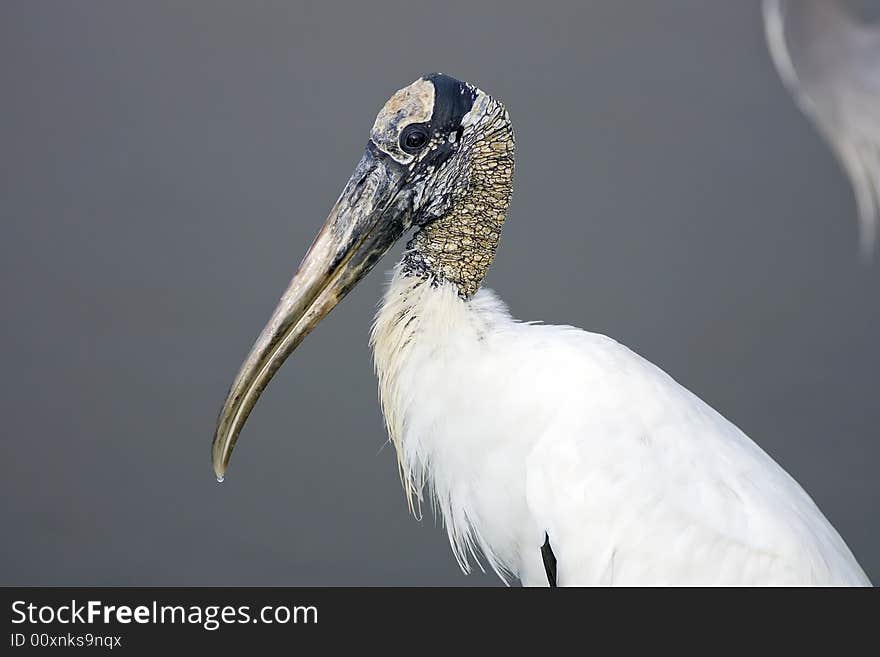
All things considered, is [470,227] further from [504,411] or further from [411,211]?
[504,411]

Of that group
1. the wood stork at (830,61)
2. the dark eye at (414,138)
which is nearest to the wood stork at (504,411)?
the dark eye at (414,138)

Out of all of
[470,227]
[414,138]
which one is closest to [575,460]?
[470,227]

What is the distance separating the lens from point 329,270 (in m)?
2.24

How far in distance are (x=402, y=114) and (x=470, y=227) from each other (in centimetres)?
26

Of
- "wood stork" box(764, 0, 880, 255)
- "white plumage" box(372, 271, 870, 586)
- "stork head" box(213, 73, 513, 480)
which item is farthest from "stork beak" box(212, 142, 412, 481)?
"wood stork" box(764, 0, 880, 255)

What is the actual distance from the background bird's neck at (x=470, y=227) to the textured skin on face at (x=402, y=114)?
0.12m

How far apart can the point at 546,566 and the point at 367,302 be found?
5.86 feet

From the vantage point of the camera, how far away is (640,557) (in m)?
2.12

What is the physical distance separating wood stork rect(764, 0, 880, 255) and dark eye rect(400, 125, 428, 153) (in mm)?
763

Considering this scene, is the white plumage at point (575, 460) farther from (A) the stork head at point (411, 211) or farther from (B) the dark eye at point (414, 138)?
(B) the dark eye at point (414, 138)

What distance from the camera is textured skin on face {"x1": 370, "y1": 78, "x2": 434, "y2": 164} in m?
2.23

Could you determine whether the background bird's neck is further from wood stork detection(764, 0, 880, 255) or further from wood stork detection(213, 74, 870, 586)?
wood stork detection(764, 0, 880, 255)

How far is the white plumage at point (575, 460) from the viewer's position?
212 cm
